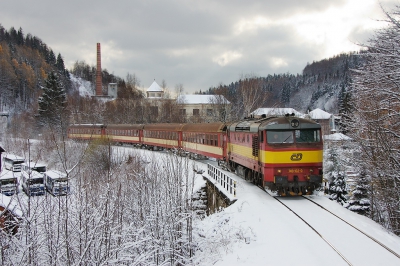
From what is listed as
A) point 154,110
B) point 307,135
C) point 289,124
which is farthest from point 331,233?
point 154,110

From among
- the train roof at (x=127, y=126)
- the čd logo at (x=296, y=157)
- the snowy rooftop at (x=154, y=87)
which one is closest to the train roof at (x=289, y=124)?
the čd logo at (x=296, y=157)

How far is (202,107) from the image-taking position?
77.7 m

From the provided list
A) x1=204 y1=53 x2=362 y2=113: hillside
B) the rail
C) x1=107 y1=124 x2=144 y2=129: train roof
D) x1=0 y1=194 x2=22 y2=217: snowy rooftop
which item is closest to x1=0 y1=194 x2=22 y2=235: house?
x1=0 y1=194 x2=22 y2=217: snowy rooftop

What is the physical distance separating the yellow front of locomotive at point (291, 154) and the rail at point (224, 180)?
2.08 meters

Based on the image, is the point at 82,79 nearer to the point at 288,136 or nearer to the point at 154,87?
the point at 154,87

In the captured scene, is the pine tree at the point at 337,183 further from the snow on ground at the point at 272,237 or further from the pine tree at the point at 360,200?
the snow on ground at the point at 272,237

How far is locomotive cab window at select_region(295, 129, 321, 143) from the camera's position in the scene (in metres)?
14.5

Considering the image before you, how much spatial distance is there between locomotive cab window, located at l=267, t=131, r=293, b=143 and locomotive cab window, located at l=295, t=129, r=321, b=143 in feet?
0.99

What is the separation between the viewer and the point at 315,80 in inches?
6211

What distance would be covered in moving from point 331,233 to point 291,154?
14.6ft

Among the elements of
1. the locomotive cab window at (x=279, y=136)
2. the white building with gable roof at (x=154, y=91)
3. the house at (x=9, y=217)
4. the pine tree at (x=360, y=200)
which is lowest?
the pine tree at (x=360, y=200)

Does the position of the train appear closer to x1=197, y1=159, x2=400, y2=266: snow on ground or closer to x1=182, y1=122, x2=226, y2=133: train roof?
x1=197, y1=159, x2=400, y2=266: snow on ground

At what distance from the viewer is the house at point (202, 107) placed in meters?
55.6

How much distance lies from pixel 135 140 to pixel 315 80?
418 feet
